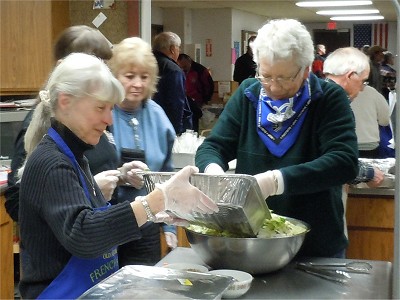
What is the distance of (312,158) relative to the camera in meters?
1.70

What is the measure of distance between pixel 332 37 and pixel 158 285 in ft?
41.6

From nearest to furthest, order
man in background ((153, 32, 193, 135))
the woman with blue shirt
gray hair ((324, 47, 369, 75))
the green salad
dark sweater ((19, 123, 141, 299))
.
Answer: dark sweater ((19, 123, 141, 299)) → the green salad → the woman with blue shirt → gray hair ((324, 47, 369, 75)) → man in background ((153, 32, 193, 135))

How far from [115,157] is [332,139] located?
651mm

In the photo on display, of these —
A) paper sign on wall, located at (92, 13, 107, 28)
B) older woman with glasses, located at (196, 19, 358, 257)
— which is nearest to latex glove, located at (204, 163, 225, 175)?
older woman with glasses, located at (196, 19, 358, 257)

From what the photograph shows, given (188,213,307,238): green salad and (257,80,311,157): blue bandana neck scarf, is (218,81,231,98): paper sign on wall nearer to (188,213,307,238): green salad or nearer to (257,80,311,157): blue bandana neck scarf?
(257,80,311,157): blue bandana neck scarf

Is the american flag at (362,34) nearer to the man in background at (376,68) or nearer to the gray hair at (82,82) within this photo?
the man in background at (376,68)

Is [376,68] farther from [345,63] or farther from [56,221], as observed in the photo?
[56,221]

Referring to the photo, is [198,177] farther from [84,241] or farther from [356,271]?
[356,271]

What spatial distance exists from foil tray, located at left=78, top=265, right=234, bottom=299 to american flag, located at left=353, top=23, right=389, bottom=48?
12.0 metres

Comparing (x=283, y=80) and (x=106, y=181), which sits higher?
(x=283, y=80)

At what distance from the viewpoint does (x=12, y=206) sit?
1.62 metres

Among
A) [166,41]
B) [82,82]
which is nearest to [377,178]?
[82,82]

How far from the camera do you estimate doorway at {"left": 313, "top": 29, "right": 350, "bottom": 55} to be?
12.9 meters

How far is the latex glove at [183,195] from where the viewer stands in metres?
1.30
